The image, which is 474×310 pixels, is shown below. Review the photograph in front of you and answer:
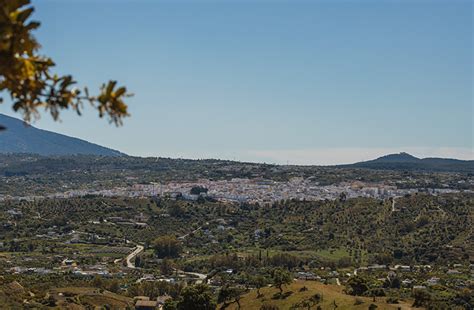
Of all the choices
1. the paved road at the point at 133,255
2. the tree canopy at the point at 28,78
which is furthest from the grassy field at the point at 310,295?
the tree canopy at the point at 28,78

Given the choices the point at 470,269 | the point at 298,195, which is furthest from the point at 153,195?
the point at 470,269

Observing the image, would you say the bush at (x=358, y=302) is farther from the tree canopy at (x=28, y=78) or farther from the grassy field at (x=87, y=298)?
the tree canopy at (x=28, y=78)

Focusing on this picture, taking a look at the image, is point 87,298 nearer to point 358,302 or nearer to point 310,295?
point 310,295

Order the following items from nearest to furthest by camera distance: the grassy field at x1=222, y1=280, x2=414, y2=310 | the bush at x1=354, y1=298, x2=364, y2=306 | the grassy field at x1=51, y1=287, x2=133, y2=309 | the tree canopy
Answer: the tree canopy
the grassy field at x1=222, y1=280, x2=414, y2=310
the bush at x1=354, y1=298, x2=364, y2=306
the grassy field at x1=51, y1=287, x2=133, y2=309

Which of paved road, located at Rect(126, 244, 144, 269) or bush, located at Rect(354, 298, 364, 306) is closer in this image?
bush, located at Rect(354, 298, 364, 306)

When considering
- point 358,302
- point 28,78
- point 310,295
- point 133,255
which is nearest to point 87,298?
A: point 310,295

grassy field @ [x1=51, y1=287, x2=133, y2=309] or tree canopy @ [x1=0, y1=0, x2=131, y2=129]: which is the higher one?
tree canopy @ [x1=0, y1=0, x2=131, y2=129]

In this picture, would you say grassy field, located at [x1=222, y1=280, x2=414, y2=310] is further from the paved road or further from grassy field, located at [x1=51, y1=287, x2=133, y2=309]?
the paved road

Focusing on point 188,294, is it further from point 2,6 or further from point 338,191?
point 338,191

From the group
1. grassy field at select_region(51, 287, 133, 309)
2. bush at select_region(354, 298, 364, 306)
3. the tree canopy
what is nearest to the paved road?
grassy field at select_region(51, 287, 133, 309)
